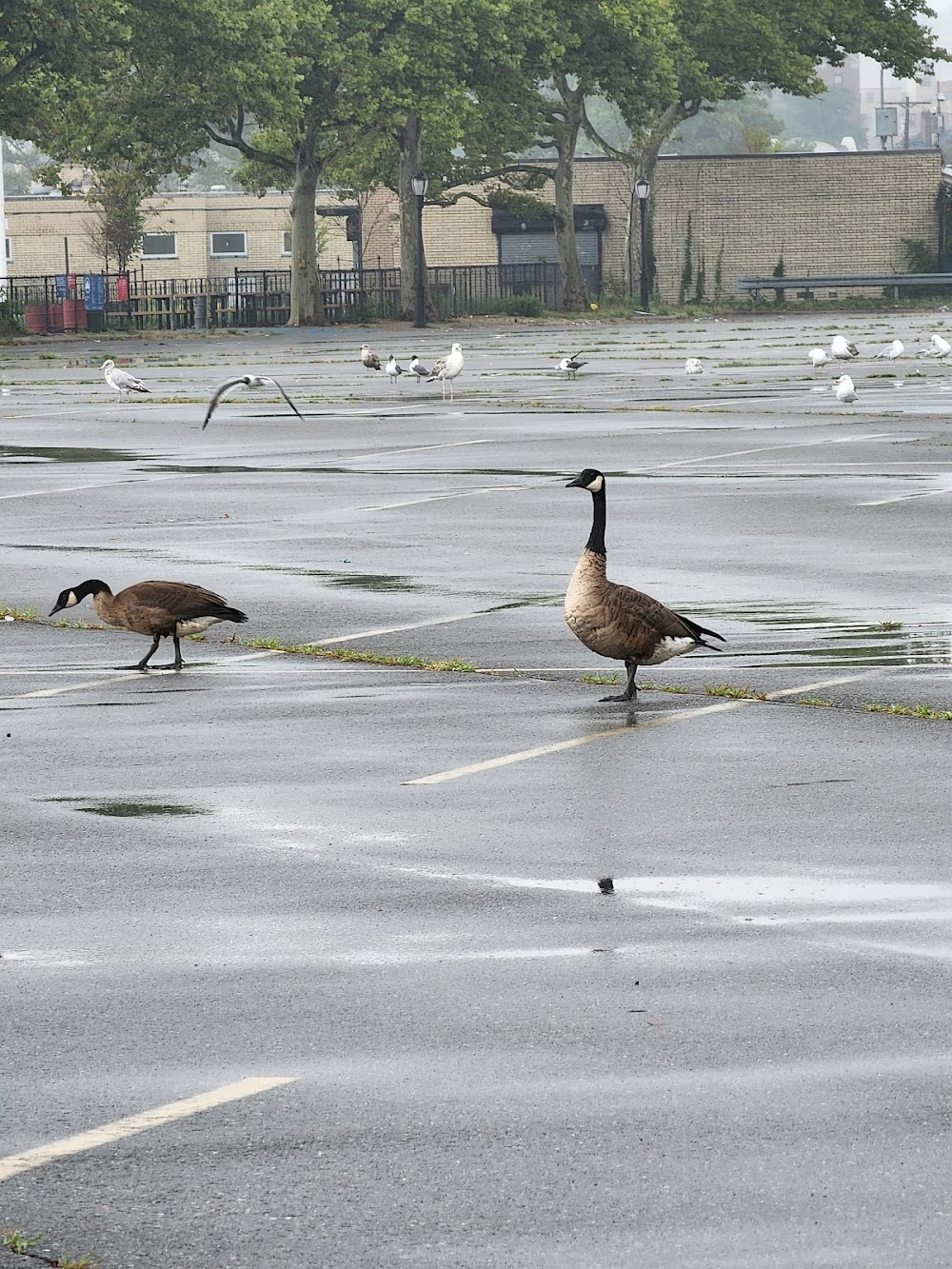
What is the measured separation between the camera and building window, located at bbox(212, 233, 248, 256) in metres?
106

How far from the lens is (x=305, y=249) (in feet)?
234

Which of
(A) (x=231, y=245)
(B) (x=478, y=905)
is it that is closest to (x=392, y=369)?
(B) (x=478, y=905)

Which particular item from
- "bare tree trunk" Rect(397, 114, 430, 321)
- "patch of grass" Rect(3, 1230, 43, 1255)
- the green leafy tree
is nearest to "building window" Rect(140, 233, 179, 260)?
the green leafy tree

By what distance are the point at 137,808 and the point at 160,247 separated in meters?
99.0

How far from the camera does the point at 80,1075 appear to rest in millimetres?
6234

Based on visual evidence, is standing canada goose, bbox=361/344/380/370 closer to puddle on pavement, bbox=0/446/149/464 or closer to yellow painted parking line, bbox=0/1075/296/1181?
puddle on pavement, bbox=0/446/149/464

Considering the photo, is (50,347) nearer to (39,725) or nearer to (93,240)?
(93,240)

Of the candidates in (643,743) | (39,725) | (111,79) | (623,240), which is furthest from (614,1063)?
(623,240)

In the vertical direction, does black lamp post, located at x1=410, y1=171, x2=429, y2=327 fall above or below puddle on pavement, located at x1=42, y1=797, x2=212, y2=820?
above

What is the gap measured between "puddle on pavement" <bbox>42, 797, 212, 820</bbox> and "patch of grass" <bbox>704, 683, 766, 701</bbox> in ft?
10.8

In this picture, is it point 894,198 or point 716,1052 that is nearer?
point 716,1052

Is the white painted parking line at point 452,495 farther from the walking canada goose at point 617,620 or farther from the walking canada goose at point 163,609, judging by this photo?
the walking canada goose at point 617,620

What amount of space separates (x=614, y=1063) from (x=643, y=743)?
461 centimetres

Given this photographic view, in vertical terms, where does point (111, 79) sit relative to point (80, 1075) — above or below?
above
